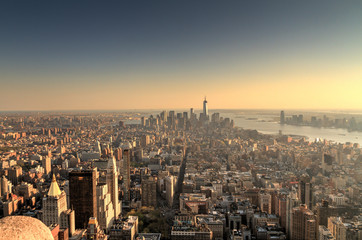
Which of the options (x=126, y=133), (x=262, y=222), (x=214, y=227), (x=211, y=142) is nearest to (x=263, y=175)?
(x=262, y=222)

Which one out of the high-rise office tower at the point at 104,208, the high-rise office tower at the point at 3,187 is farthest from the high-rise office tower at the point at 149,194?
the high-rise office tower at the point at 3,187

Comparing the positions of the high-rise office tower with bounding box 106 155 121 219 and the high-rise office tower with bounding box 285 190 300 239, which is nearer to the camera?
the high-rise office tower with bounding box 285 190 300 239

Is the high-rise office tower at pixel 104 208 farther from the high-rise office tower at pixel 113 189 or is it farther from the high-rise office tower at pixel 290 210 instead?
the high-rise office tower at pixel 290 210

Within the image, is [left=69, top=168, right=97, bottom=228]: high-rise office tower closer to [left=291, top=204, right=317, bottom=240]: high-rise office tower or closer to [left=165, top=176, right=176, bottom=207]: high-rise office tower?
[left=165, top=176, right=176, bottom=207]: high-rise office tower

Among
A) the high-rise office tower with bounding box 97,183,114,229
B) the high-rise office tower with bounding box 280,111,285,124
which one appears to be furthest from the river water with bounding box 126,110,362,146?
the high-rise office tower with bounding box 97,183,114,229

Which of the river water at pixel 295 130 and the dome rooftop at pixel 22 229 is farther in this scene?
the river water at pixel 295 130

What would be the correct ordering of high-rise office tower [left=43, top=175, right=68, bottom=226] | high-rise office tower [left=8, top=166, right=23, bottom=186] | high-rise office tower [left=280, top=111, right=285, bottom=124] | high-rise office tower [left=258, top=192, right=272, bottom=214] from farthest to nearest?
1. high-rise office tower [left=280, top=111, right=285, bottom=124]
2. high-rise office tower [left=8, top=166, right=23, bottom=186]
3. high-rise office tower [left=258, top=192, right=272, bottom=214]
4. high-rise office tower [left=43, top=175, right=68, bottom=226]

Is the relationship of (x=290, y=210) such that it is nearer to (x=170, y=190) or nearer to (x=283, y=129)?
(x=170, y=190)
